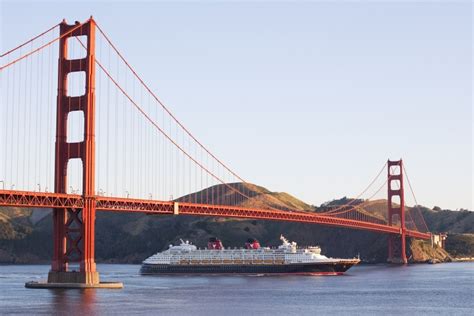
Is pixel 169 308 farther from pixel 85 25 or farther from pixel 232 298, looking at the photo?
pixel 85 25

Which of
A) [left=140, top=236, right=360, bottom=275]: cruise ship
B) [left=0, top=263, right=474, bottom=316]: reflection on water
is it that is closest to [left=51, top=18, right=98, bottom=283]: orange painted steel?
[left=0, top=263, right=474, bottom=316]: reflection on water

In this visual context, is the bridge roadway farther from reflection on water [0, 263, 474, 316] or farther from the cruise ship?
reflection on water [0, 263, 474, 316]

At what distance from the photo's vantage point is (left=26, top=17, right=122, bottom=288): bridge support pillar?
81688 millimetres

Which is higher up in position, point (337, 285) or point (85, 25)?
Answer: point (85, 25)

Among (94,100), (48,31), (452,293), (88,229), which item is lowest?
(452,293)

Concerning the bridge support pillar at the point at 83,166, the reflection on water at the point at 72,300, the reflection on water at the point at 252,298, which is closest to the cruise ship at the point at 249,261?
the reflection on water at the point at 252,298

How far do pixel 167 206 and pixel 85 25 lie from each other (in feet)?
65.2

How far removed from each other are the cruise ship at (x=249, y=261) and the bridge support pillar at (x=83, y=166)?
47746mm

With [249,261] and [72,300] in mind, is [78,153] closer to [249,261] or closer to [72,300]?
[72,300]

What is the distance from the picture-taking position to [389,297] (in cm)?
8306

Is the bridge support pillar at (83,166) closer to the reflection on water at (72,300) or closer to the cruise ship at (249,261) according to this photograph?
the reflection on water at (72,300)

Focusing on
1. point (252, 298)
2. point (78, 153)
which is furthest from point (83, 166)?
point (252, 298)

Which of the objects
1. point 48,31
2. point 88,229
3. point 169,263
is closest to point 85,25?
point 48,31

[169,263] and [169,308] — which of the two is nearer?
[169,308]
